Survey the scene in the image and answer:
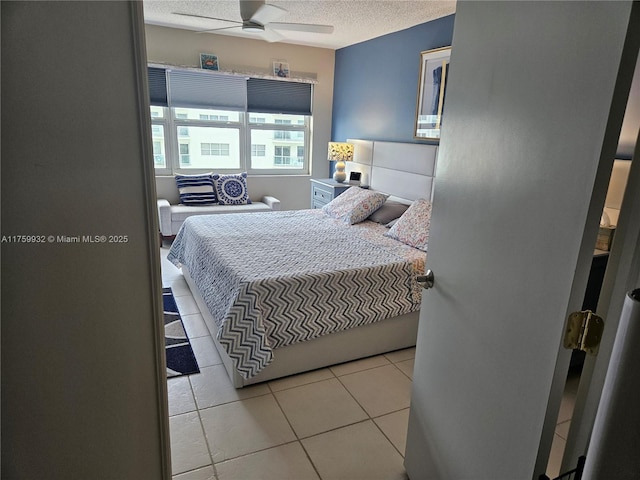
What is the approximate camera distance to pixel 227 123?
5551 mm

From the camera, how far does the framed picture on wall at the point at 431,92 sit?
383 centimetres

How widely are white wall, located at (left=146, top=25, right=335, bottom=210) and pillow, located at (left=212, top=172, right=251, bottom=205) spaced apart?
30cm

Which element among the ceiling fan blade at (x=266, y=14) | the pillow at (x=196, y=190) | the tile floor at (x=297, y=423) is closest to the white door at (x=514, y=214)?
the tile floor at (x=297, y=423)

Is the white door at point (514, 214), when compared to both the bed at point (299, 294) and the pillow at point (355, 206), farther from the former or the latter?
the pillow at point (355, 206)

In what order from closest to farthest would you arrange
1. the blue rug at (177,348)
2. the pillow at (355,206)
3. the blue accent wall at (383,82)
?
the blue rug at (177,348) → the pillow at (355,206) → the blue accent wall at (383,82)

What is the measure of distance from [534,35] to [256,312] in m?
1.79

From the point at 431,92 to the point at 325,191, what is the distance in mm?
1782

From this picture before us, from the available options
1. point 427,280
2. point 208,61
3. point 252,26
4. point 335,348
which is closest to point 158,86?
point 208,61

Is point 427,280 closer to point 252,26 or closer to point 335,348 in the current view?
point 335,348

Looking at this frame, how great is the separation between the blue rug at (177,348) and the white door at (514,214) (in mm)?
1560

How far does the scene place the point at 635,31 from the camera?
808mm

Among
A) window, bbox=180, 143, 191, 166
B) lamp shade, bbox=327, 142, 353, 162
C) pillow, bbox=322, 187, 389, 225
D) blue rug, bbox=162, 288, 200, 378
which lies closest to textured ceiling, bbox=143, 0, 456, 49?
lamp shade, bbox=327, 142, 353, 162

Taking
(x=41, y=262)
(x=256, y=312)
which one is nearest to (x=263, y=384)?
(x=256, y=312)

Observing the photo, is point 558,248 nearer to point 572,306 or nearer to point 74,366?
point 572,306
